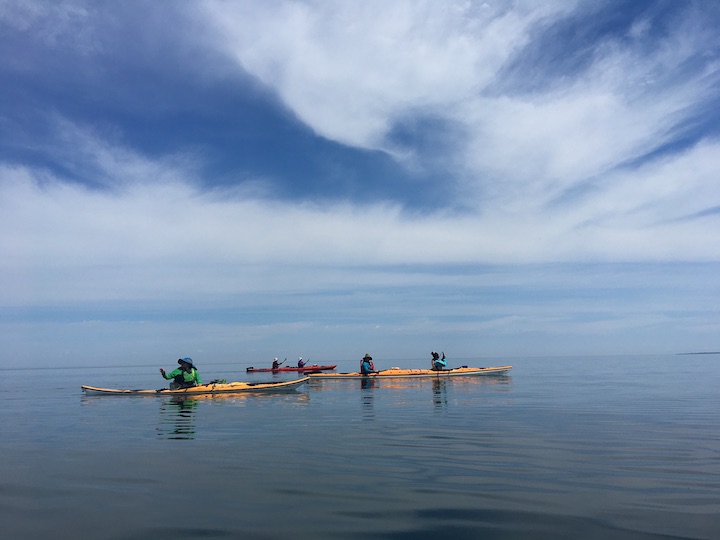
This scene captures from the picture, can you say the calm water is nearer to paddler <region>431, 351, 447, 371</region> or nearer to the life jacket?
the life jacket

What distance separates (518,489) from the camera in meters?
9.07

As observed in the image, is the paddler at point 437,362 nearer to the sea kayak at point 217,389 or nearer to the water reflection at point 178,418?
the sea kayak at point 217,389

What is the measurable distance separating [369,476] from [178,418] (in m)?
13.8

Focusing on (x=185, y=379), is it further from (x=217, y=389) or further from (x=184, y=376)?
(x=217, y=389)

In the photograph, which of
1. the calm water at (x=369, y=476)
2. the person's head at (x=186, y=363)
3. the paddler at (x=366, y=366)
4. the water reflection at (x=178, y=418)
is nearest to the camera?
the calm water at (x=369, y=476)

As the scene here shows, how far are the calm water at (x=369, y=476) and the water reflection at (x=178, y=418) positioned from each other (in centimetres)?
22

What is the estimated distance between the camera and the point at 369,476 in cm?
1031

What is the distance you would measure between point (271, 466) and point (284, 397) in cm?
1944

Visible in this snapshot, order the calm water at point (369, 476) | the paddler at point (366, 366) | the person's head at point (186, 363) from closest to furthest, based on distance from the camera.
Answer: the calm water at point (369, 476)
the person's head at point (186, 363)
the paddler at point (366, 366)

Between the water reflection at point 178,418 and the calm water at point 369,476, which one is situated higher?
the water reflection at point 178,418

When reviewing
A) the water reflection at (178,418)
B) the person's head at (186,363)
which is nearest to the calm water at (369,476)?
the water reflection at (178,418)

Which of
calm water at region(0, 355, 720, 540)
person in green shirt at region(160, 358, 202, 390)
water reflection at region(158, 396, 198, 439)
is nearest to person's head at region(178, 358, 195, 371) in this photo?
person in green shirt at region(160, 358, 202, 390)

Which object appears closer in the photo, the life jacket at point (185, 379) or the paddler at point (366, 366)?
the life jacket at point (185, 379)

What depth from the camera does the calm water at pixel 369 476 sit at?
7406mm
